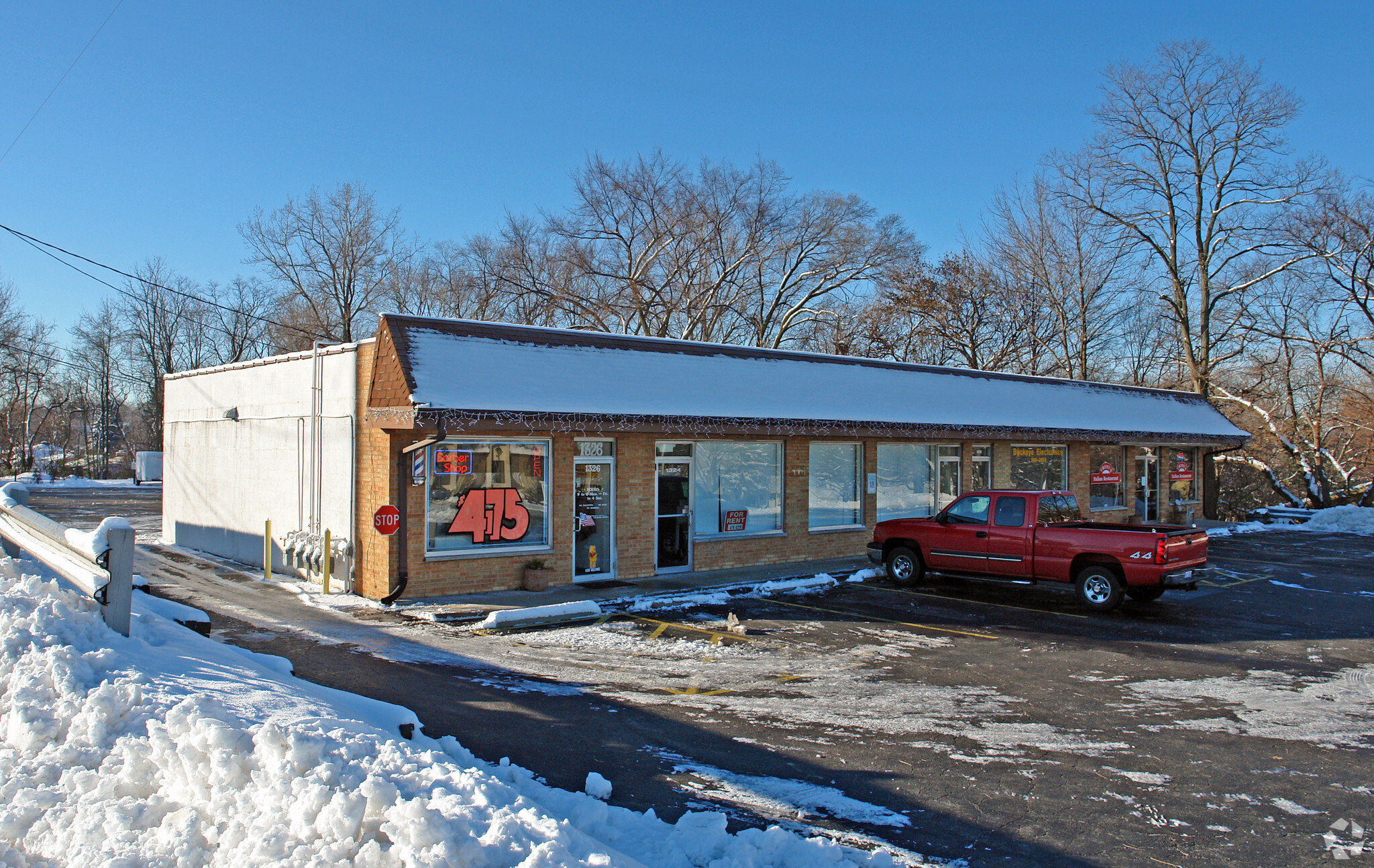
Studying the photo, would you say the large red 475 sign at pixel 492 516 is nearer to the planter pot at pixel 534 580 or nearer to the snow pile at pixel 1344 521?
the planter pot at pixel 534 580

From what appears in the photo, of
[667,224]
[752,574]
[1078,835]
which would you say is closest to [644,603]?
[752,574]

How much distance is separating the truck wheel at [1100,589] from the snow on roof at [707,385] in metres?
5.91

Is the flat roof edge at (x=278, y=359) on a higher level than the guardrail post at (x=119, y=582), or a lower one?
higher

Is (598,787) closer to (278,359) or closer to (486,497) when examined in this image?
(486,497)

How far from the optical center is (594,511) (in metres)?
15.5

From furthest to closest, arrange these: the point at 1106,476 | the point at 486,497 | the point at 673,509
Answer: the point at 1106,476
the point at 673,509
the point at 486,497

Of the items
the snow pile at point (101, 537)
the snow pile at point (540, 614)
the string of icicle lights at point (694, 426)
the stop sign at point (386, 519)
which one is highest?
the string of icicle lights at point (694, 426)

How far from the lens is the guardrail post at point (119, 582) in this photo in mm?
5195

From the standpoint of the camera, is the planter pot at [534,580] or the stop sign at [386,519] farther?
the planter pot at [534,580]

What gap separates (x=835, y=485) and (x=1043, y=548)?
6.11m

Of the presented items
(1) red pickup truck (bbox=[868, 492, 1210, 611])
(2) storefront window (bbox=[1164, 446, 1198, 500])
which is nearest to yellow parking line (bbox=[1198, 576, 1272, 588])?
(1) red pickup truck (bbox=[868, 492, 1210, 611])

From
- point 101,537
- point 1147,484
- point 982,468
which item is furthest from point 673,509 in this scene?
point 1147,484

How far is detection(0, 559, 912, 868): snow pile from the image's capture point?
351 centimetres

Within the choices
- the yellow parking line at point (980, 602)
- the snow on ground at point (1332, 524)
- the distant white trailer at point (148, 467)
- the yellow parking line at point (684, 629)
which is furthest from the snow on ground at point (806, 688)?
the distant white trailer at point (148, 467)
